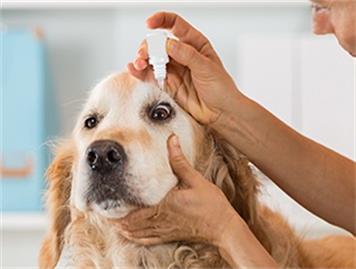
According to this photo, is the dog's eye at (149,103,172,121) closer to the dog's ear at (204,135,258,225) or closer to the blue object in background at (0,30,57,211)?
the dog's ear at (204,135,258,225)

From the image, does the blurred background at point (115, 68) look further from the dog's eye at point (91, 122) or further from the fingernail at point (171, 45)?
A: the fingernail at point (171, 45)

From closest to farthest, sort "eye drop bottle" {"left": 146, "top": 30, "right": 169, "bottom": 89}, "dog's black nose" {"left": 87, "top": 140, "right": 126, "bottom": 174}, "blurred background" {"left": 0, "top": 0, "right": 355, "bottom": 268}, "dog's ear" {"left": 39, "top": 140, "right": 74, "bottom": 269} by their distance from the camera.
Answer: "dog's black nose" {"left": 87, "top": 140, "right": 126, "bottom": 174}, "eye drop bottle" {"left": 146, "top": 30, "right": 169, "bottom": 89}, "dog's ear" {"left": 39, "top": 140, "right": 74, "bottom": 269}, "blurred background" {"left": 0, "top": 0, "right": 355, "bottom": 268}

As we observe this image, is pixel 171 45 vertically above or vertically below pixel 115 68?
above

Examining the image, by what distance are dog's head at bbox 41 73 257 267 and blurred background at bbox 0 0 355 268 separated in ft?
1.84

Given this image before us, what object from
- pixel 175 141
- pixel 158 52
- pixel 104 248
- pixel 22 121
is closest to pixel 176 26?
pixel 158 52

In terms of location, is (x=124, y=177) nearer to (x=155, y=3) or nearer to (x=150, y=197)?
(x=150, y=197)

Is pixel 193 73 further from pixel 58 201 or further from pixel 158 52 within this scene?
pixel 58 201

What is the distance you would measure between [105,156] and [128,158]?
4 centimetres

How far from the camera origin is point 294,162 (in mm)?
1300

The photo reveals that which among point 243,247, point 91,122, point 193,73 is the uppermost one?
point 193,73

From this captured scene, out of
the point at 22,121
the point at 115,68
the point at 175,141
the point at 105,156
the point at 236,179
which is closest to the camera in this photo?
the point at 105,156

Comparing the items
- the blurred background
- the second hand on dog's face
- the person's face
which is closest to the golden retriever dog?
the second hand on dog's face

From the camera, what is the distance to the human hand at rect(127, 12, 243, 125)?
1.21 m

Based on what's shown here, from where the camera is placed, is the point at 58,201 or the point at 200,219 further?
the point at 58,201
